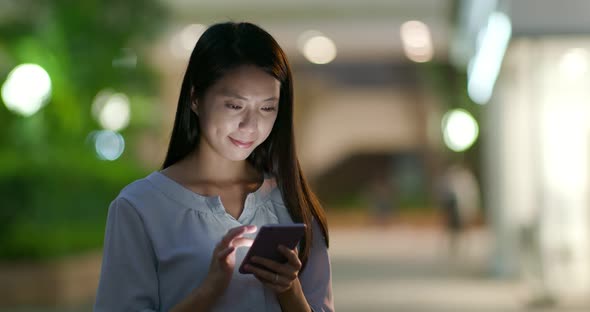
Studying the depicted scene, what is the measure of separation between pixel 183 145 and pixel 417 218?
44887 millimetres

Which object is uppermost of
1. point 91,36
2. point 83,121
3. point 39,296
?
point 91,36

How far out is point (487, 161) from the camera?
850 inches

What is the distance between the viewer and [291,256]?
2.39m

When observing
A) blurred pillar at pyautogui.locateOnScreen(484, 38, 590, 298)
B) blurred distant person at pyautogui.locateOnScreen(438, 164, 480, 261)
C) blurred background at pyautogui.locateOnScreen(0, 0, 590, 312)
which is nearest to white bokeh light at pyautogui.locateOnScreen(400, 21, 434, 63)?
blurred background at pyautogui.locateOnScreen(0, 0, 590, 312)

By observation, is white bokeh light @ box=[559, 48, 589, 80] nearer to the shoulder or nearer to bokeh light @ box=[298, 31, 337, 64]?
the shoulder

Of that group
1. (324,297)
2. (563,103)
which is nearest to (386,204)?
(563,103)

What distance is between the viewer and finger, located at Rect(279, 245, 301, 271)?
238cm

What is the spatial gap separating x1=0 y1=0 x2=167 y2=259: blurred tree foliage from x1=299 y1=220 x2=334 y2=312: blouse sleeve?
42.6ft

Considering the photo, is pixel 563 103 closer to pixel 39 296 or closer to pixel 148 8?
pixel 39 296

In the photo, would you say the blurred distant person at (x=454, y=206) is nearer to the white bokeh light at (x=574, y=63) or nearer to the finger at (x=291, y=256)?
the white bokeh light at (x=574, y=63)

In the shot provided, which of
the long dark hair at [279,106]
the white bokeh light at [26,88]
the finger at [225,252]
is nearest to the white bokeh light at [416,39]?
the white bokeh light at [26,88]

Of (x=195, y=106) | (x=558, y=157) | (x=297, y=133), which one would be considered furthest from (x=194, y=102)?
(x=297, y=133)

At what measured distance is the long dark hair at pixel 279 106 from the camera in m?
2.57

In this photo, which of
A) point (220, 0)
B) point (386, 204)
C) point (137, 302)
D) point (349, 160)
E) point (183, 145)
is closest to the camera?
point (137, 302)
